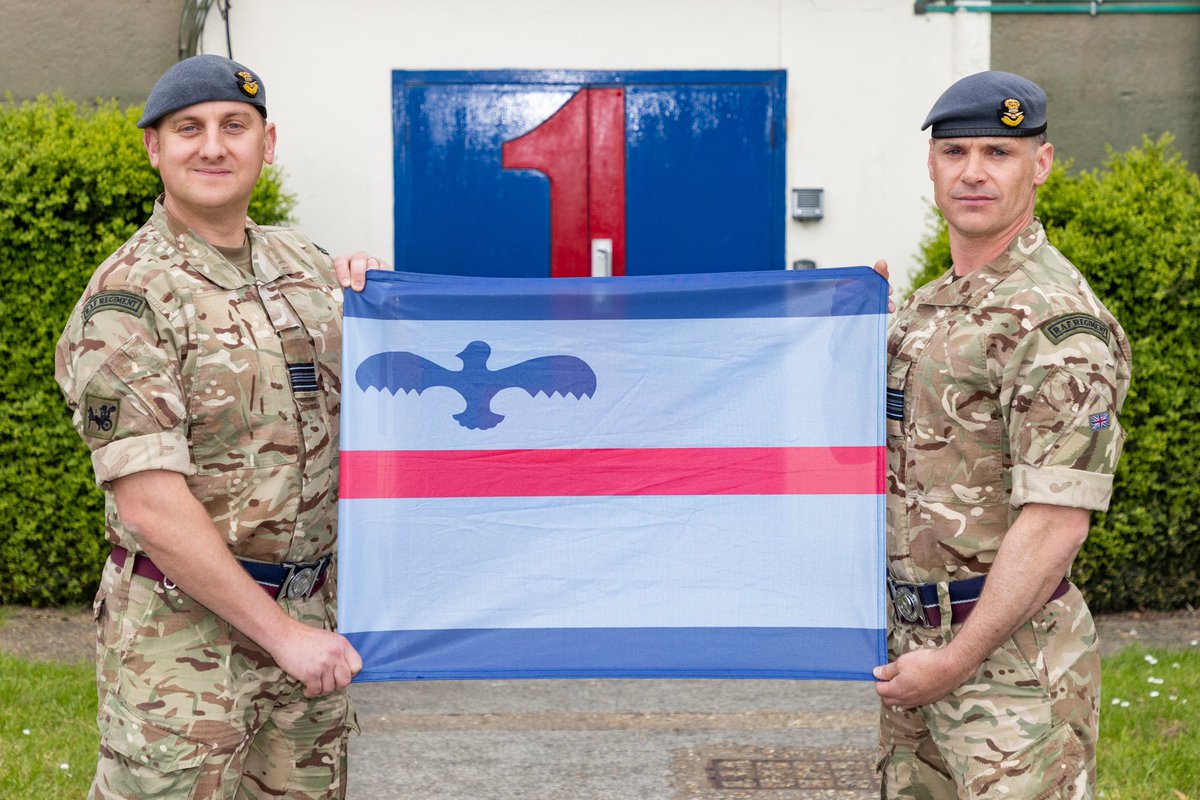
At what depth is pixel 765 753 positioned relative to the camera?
4.90m

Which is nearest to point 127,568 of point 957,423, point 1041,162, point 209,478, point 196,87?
point 209,478

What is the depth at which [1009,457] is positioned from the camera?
3.01 meters

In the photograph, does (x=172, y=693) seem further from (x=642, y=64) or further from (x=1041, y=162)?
(x=642, y=64)

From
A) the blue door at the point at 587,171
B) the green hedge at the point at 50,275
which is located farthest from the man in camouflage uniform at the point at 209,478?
the blue door at the point at 587,171

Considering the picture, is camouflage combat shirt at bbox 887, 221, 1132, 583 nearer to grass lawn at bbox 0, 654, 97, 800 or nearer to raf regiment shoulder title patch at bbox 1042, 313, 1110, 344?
raf regiment shoulder title patch at bbox 1042, 313, 1110, 344

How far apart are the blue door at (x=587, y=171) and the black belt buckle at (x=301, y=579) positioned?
4297 millimetres

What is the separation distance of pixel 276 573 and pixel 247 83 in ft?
3.75

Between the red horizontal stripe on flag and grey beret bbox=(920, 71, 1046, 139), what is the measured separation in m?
0.84

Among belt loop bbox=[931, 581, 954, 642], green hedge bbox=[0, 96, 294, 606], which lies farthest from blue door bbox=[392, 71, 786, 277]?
belt loop bbox=[931, 581, 954, 642]

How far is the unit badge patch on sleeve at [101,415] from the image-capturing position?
2.90 metres

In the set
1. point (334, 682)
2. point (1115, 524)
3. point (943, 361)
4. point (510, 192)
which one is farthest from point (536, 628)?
point (510, 192)

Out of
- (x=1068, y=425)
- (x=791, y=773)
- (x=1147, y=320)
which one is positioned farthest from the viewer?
(x=1147, y=320)

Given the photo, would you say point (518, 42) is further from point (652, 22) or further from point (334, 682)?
point (334, 682)

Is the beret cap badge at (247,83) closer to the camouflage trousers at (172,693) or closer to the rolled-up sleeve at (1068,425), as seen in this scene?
the camouflage trousers at (172,693)
